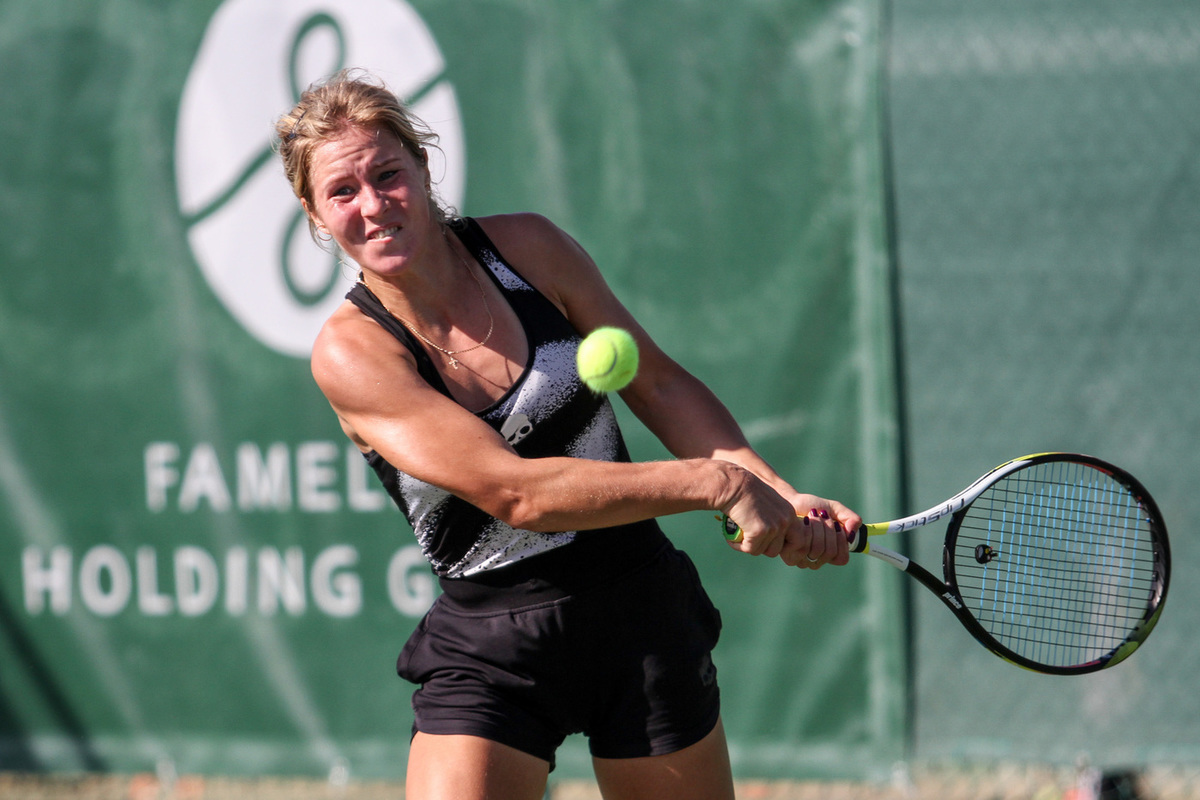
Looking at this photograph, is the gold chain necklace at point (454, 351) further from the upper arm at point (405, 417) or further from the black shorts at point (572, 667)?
the black shorts at point (572, 667)

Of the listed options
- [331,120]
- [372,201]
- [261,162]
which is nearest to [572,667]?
[372,201]

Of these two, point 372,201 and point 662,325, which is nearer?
point 372,201

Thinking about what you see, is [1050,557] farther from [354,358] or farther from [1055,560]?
[354,358]

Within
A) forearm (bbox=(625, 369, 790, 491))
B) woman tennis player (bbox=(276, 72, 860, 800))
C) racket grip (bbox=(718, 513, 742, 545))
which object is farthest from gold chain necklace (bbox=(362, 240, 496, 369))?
racket grip (bbox=(718, 513, 742, 545))

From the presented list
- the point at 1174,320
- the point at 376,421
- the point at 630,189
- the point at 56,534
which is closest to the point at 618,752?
the point at 376,421

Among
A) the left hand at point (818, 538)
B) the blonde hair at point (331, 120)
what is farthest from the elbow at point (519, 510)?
the blonde hair at point (331, 120)

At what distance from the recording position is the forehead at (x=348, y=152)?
1.99 meters

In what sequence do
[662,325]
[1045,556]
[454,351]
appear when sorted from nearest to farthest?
[454,351] → [1045,556] → [662,325]

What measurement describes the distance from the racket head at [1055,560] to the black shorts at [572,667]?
1.97ft

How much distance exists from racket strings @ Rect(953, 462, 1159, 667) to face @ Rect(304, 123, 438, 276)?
136cm

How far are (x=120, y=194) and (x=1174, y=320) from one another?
3.23 meters

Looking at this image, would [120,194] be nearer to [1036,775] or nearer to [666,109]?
[666,109]

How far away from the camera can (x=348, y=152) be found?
199cm

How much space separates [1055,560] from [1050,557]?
232 mm
